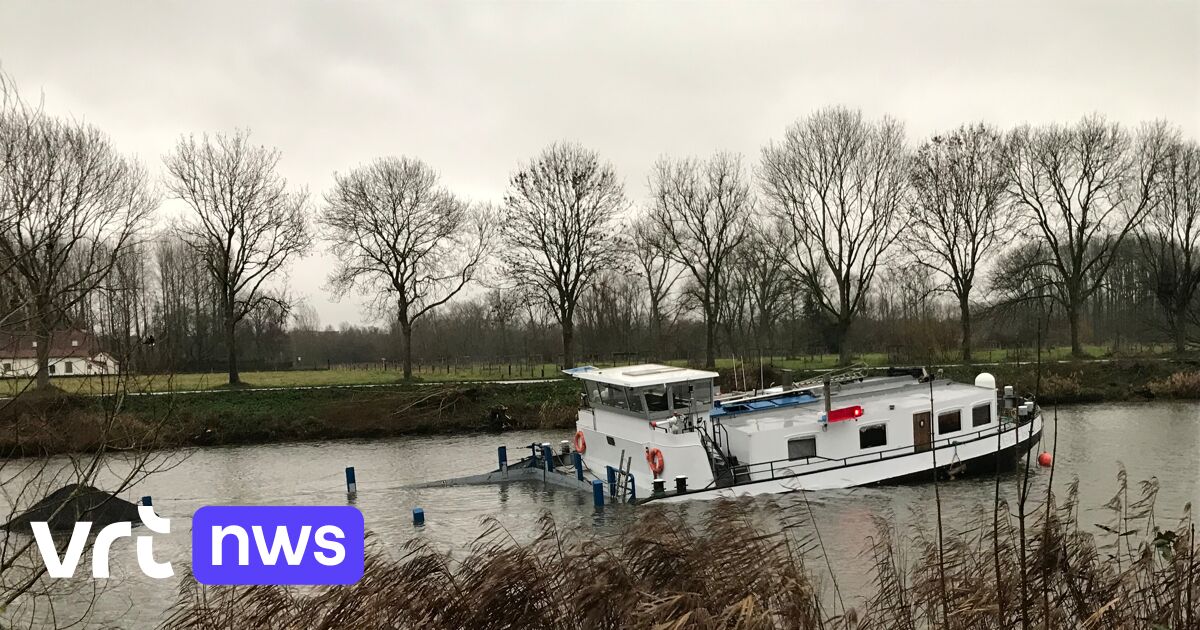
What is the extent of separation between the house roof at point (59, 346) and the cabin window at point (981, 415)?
21.4 meters

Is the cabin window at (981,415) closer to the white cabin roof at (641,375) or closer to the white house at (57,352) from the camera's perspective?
the white cabin roof at (641,375)

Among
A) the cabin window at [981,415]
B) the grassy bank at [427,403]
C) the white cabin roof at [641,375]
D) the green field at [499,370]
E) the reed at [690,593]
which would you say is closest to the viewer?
the reed at [690,593]

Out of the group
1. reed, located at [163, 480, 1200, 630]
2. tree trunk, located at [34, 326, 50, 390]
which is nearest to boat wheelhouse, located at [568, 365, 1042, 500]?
reed, located at [163, 480, 1200, 630]

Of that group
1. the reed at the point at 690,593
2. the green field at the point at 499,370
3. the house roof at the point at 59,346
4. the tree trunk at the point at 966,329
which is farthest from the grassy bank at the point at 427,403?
the house roof at the point at 59,346

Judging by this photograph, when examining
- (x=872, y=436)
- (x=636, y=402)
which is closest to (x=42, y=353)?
(x=636, y=402)

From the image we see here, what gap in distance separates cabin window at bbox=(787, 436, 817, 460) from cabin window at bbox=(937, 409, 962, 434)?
407cm

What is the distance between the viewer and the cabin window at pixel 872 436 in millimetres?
20797

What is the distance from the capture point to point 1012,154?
148 feet

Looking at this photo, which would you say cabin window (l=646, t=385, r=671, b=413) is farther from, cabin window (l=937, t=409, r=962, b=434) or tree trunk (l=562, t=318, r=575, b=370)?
tree trunk (l=562, t=318, r=575, b=370)

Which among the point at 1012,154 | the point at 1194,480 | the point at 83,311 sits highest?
the point at 1012,154

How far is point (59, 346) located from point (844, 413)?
17.1 m

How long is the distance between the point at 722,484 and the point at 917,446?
585 cm

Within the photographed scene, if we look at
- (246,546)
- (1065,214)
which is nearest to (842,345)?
(1065,214)

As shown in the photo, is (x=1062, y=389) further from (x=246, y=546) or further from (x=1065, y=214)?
(x=246, y=546)
